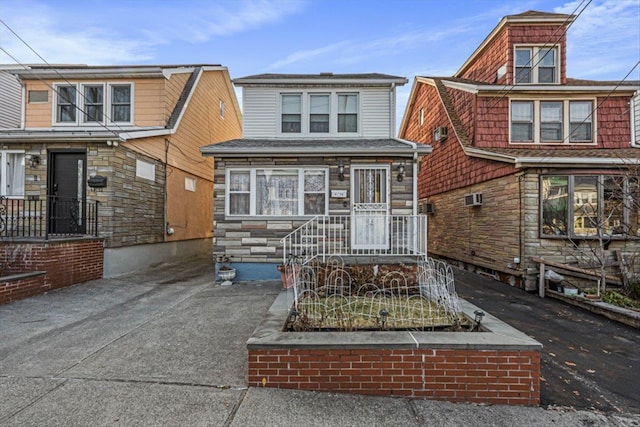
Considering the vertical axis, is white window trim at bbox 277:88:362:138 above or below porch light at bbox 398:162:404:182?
above

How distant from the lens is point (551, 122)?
33.1 ft

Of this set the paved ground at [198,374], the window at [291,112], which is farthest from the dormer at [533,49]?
the paved ground at [198,374]

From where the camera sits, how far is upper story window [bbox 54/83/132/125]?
10.4 meters

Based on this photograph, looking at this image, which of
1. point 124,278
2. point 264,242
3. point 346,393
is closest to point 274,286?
point 264,242

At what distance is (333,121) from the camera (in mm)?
9250

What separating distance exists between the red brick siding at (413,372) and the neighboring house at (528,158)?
6037 mm

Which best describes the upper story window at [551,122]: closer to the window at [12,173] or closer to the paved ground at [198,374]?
the paved ground at [198,374]

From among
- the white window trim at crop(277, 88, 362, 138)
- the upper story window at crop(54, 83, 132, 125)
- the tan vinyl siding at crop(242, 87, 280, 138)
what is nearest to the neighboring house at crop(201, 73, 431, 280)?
the white window trim at crop(277, 88, 362, 138)

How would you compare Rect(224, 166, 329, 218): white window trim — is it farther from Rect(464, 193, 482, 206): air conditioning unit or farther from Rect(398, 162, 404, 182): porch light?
Rect(464, 193, 482, 206): air conditioning unit

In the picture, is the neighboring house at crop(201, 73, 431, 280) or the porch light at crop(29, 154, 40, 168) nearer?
the neighboring house at crop(201, 73, 431, 280)

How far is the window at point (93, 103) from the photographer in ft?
34.2

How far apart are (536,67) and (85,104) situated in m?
14.6

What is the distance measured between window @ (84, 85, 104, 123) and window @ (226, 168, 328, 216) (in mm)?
5779

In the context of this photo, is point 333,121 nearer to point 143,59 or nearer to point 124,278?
point 124,278
